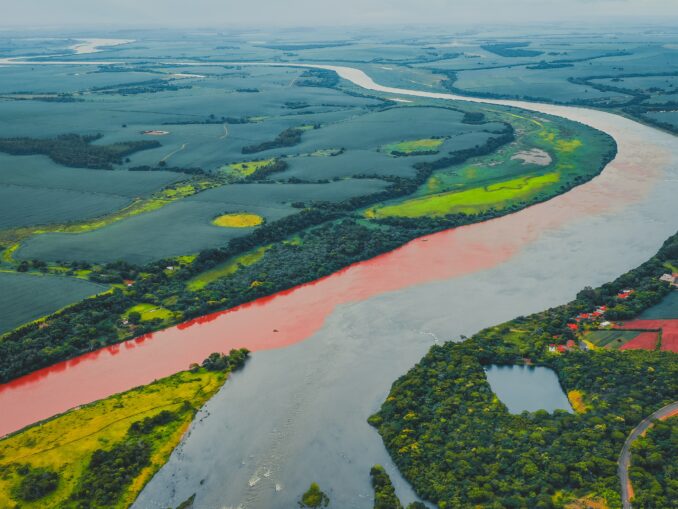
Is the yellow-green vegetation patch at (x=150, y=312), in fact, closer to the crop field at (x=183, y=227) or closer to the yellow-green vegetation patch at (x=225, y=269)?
the yellow-green vegetation patch at (x=225, y=269)

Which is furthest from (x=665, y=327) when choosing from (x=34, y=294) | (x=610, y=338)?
(x=34, y=294)

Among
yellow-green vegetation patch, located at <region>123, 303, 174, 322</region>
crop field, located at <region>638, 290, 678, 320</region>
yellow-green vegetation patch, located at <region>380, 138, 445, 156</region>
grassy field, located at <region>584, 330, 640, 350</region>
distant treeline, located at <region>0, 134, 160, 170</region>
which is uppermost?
distant treeline, located at <region>0, 134, 160, 170</region>

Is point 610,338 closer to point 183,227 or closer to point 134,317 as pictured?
point 134,317

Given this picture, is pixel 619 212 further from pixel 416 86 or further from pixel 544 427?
pixel 416 86

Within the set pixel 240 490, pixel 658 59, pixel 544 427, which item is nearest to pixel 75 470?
pixel 240 490

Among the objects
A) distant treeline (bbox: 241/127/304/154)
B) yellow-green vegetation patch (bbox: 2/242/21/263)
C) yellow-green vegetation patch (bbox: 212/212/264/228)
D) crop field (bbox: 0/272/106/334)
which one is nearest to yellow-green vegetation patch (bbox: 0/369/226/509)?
crop field (bbox: 0/272/106/334)

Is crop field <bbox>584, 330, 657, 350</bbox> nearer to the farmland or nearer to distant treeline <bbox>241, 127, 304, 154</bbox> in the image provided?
the farmland
